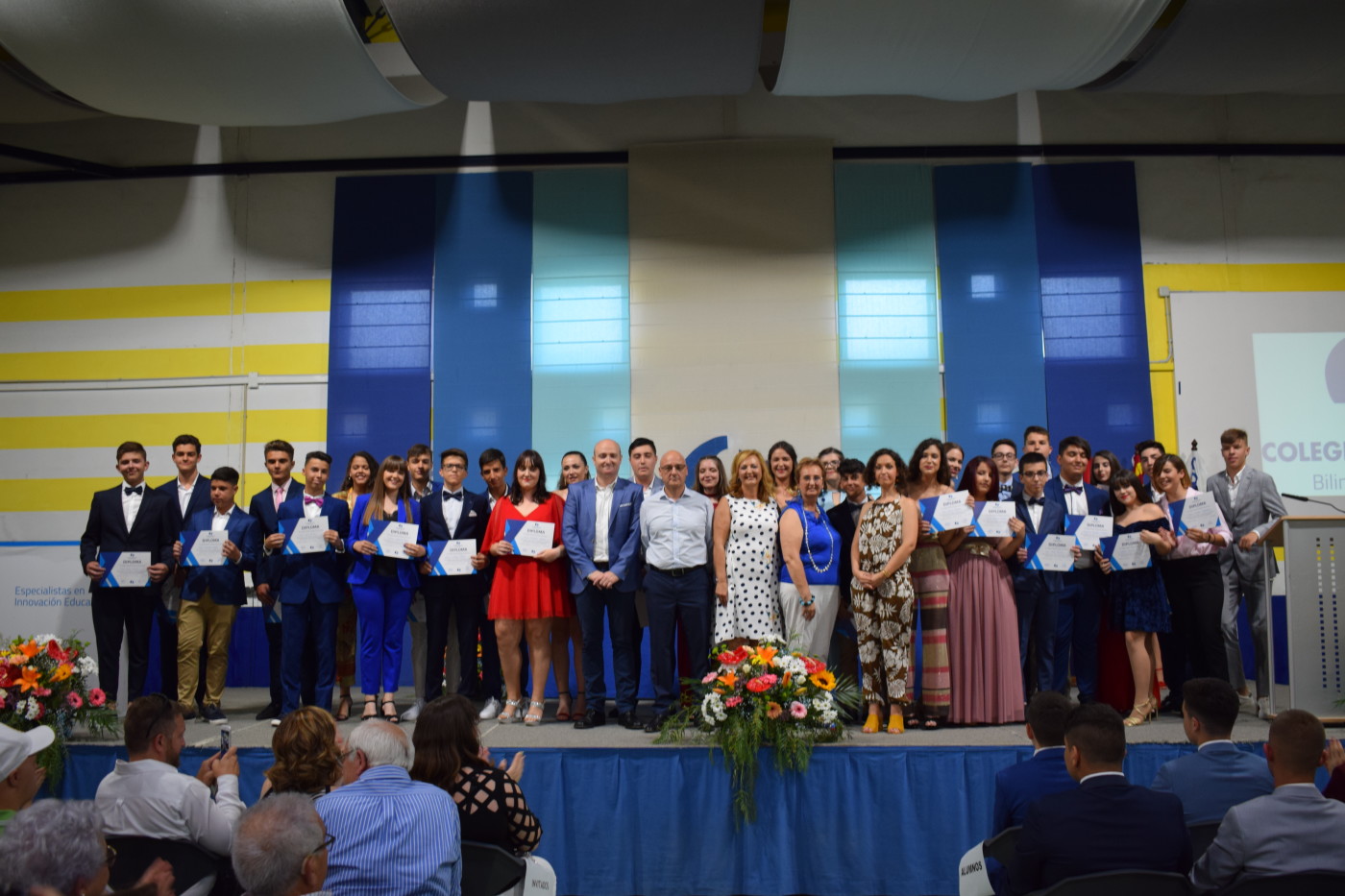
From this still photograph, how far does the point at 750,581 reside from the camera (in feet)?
17.0

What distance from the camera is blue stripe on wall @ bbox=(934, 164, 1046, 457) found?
7.86m

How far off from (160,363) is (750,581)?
578cm

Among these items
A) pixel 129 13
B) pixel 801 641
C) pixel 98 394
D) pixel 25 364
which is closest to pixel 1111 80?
pixel 801 641

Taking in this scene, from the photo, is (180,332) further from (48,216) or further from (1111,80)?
(1111,80)

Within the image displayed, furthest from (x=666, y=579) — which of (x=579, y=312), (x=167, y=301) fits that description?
(x=167, y=301)

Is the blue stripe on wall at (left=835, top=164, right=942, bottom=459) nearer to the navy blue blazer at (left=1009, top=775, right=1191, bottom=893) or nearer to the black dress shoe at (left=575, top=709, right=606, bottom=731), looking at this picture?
the black dress shoe at (left=575, top=709, right=606, bottom=731)

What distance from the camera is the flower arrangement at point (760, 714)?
13.8 ft

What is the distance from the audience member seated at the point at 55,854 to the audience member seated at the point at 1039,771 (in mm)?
2190

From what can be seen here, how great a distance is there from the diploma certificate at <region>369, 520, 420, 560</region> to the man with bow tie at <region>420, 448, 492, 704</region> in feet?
0.54

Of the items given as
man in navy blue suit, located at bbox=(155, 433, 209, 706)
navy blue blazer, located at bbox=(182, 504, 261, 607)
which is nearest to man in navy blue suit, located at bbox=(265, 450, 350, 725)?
navy blue blazer, located at bbox=(182, 504, 261, 607)

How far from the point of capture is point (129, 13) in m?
6.19

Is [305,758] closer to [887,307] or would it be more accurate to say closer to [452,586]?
[452,586]

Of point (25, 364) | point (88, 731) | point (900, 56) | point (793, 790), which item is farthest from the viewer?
point (25, 364)

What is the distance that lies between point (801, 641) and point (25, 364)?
23.3 ft
